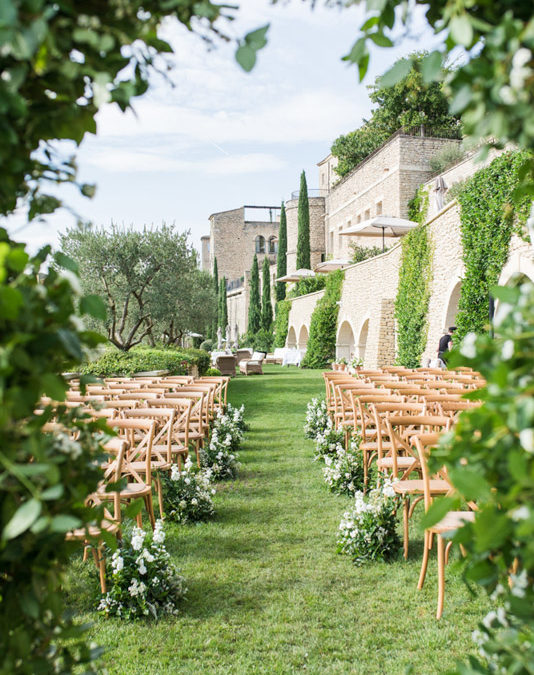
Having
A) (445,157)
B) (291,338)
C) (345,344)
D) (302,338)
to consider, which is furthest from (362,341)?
(291,338)

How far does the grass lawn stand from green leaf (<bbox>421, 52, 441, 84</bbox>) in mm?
1627

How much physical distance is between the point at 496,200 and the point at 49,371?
1059 cm

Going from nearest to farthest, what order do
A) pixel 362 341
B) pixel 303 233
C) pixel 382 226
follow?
pixel 382 226, pixel 362 341, pixel 303 233

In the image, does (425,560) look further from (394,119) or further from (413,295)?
(394,119)

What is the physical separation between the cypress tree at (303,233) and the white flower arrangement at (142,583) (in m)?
32.8

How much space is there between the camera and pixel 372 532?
4016 mm

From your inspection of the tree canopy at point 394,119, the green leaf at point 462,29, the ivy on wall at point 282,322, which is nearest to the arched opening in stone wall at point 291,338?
the ivy on wall at point 282,322

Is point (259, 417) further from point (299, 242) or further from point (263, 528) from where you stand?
point (299, 242)

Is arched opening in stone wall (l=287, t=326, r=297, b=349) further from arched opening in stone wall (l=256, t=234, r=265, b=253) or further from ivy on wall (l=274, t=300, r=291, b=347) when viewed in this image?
arched opening in stone wall (l=256, t=234, r=265, b=253)

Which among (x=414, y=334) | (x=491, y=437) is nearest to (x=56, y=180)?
(x=491, y=437)

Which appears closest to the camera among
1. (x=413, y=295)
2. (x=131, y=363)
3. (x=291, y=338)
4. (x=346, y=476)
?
(x=346, y=476)

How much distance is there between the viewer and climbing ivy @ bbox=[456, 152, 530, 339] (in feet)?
33.2

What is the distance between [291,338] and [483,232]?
73.3 ft

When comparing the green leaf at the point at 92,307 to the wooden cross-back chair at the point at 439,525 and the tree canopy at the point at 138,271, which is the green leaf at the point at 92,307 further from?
the tree canopy at the point at 138,271
